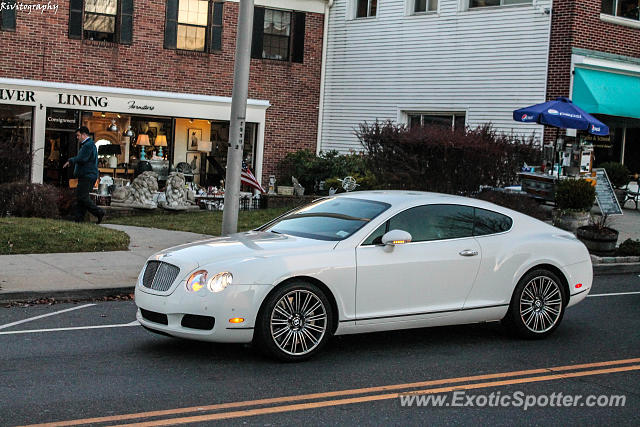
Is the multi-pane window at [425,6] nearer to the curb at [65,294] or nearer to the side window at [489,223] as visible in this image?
the curb at [65,294]

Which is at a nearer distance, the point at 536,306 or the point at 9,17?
the point at 536,306

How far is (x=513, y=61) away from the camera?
23547 millimetres

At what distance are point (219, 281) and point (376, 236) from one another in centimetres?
160

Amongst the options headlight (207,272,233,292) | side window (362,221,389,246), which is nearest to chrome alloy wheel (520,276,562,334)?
side window (362,221,389,246)

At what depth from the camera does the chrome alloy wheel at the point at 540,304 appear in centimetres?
877

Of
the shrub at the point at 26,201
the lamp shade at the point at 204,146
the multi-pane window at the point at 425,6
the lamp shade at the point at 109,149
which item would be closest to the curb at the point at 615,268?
the shrub at the point at 26,201

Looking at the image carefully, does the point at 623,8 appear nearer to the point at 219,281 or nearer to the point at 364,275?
the point at 364,275

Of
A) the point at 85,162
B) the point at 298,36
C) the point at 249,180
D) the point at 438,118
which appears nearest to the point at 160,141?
the point at 298,36

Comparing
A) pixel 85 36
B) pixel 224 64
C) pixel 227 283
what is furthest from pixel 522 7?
pixel 227 283

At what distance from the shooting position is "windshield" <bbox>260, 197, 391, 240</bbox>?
320 inches

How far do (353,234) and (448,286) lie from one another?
1.10 m

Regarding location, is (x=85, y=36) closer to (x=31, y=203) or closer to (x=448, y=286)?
(x=31, y=203)

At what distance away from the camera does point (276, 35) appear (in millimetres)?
27156

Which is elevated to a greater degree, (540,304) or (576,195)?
(576,195)
